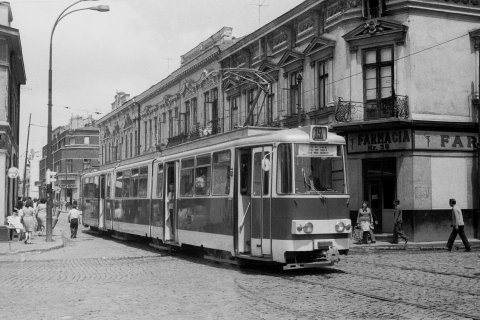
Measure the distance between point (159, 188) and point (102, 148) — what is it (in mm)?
51116

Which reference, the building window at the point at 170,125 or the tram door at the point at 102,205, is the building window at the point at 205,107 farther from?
the tram door at the point at 102,205

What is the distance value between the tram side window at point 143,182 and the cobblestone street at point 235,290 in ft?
13.3

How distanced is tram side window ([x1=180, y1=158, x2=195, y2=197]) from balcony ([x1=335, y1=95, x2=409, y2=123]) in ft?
31.2

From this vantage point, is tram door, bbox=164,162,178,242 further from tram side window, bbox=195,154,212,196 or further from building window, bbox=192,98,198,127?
building window, bbox=192,98,198,127

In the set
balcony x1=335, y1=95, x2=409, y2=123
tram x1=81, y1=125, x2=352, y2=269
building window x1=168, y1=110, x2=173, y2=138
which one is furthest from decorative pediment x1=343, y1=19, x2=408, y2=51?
building window x1=168, y1=110, x2=173, y2=138

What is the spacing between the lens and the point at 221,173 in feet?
47.6

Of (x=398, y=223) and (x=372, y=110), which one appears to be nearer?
(x=398, y=223)

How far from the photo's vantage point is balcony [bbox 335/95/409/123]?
22953mm

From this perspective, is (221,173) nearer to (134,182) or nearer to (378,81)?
(134,182)

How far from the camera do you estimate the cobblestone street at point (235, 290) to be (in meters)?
8.59

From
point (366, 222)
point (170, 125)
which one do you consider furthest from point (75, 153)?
point (366, 222)

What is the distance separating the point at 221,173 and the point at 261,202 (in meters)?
1.88

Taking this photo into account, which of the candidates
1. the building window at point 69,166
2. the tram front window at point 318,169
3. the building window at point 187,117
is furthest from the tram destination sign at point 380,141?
the building window at point 69,166

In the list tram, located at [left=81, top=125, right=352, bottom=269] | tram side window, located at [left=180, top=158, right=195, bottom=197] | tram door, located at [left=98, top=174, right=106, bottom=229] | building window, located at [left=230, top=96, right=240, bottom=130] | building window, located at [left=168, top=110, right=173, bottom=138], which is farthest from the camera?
building window, located at [left=168, top=110, right=173, bottom=138]
